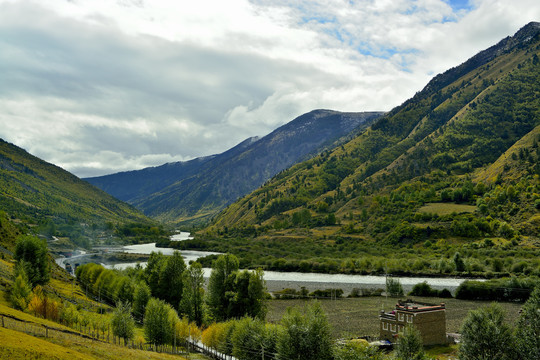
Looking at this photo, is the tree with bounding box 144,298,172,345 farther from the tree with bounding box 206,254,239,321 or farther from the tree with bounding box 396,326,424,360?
the tree with bounding box 396,326,424,360

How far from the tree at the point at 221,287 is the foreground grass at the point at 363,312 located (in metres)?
11.1

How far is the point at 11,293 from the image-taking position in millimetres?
66625

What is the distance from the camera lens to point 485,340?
158 feet

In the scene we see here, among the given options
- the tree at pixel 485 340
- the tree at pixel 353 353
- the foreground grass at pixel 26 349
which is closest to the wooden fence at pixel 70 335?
the foreground grass at pixel 26 349

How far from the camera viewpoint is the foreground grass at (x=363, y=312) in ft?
260

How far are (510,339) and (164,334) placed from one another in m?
45.4

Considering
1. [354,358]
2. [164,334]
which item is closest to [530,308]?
[354,358]

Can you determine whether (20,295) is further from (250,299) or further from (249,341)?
(249,341)

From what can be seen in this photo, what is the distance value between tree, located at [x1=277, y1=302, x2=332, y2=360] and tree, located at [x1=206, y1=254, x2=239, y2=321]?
3009cm

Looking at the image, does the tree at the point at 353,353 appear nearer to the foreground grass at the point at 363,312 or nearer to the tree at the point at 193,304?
the foreground grass at the point at 363,312

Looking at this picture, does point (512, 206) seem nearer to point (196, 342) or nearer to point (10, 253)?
point (196, 342)

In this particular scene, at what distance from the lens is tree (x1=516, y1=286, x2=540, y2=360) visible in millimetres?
45094

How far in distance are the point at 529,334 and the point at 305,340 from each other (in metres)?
24.1

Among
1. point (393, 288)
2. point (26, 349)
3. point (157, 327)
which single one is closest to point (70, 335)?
point (157, 327)
